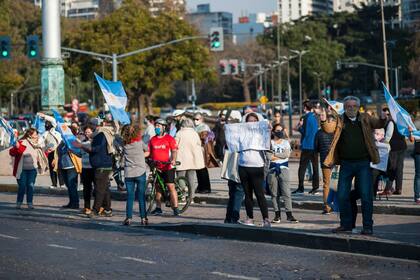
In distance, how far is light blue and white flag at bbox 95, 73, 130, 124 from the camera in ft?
70.7

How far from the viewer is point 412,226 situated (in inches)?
642

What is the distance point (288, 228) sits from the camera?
15930mm

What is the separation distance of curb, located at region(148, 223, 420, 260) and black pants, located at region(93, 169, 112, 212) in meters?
2.48

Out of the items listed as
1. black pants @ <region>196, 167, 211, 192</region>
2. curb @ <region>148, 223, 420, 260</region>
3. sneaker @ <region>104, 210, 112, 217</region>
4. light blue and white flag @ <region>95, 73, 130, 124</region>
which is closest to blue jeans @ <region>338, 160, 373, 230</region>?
curb @ <region>148, 223, 420, 260</region>

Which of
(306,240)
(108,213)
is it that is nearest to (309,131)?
(108,213)

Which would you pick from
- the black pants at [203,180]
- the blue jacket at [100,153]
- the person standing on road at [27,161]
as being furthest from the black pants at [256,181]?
the person standing on road at [27,161]

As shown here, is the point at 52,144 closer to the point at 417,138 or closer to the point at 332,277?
the point at 417,138

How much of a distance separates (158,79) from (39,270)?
67714 mm

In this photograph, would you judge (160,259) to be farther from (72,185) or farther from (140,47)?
(140,47)

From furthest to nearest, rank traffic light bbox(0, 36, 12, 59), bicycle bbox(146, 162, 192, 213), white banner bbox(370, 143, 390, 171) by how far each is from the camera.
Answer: traffic light bbox(0, 36, 12, 59) < bicycle bbox(146, 162, 192, 213) < white banner bbox(370, 143, 390, 171)

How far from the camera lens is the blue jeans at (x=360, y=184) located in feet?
48.2

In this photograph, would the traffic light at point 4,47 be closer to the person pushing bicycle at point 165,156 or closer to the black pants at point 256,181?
the person pushing bicycle at point 165,156

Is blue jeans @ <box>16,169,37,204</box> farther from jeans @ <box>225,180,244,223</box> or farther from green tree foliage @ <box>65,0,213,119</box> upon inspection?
green tree foliage @ <box>65,0,213,119</box>

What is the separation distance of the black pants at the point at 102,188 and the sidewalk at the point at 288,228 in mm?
329
